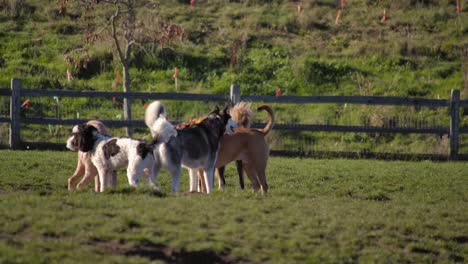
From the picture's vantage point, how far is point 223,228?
10.3 m

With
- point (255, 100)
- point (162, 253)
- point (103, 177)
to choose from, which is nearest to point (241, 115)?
point (103, 177)

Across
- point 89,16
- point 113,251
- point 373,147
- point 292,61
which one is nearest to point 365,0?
point 292,61

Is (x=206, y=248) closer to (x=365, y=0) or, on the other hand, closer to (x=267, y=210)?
(x=267, y=210)

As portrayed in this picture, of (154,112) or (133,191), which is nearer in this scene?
(133,191)

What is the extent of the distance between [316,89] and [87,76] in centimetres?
696

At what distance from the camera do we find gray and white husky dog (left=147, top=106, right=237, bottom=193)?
12.6 meters

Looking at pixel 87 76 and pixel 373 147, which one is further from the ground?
pixel 87 76

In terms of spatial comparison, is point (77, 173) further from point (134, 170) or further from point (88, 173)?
point (134, 170)

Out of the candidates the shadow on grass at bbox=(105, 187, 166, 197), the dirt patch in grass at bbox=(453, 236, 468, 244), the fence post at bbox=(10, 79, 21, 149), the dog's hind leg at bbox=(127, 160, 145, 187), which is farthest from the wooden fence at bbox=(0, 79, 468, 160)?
the dirt patch in grass at bbox=(453, 236, 468, 244)

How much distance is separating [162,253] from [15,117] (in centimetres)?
1215

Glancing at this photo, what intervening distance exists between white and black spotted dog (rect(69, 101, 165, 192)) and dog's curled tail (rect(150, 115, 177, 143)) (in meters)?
0.12

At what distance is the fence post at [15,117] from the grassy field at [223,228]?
871cm

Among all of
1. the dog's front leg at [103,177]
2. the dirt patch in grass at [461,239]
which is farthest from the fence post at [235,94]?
the dirt patch in grass at [461,239]

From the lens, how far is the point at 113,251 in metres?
9.18
